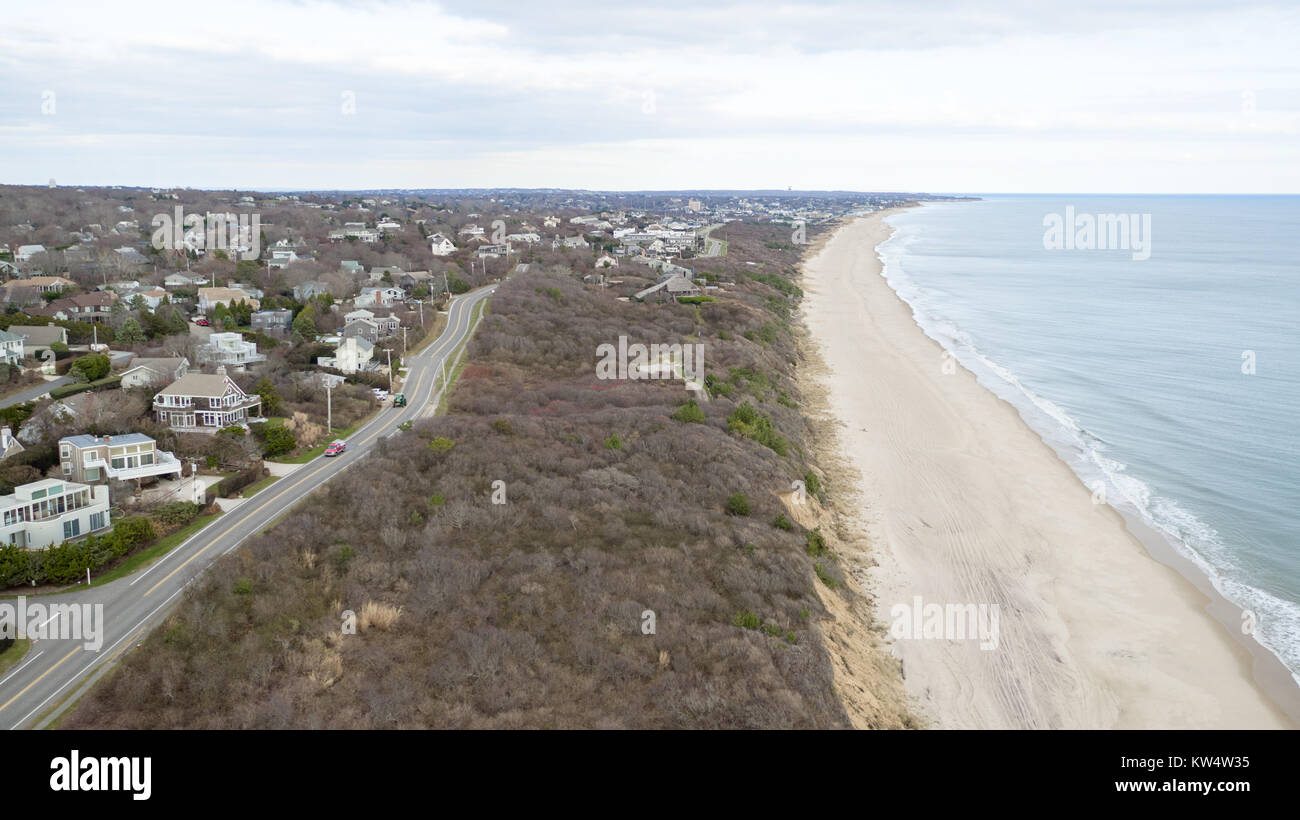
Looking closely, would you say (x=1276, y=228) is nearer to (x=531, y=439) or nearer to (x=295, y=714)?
(x=531, y=439)

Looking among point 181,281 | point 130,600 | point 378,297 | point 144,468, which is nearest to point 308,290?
point 378,297

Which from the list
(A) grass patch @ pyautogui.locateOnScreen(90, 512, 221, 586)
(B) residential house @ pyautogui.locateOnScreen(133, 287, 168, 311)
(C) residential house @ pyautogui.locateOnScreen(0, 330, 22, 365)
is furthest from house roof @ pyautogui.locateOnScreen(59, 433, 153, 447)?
(B) residential house @ pyautogui.locateOnScreen(133, 287, 168, 311)

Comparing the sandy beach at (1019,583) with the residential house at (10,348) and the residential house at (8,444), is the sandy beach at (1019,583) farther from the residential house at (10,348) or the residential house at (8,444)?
the residential house at (10,348)

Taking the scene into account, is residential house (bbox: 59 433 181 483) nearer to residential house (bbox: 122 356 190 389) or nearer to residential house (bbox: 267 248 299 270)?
residential house (bbox: 122 356 190 389)

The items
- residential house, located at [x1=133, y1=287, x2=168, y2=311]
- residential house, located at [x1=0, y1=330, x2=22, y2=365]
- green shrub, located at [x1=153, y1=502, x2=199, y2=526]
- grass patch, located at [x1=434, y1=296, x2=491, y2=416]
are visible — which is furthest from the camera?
residential house, located at [x1=133, y1=287, x2=168, y2=311]

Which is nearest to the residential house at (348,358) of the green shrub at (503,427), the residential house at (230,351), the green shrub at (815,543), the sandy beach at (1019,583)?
the residential house at (230,351)

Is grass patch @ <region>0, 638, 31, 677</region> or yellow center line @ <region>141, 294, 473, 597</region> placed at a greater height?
yellow center line @ <region>141, 294, 473, 597</region>

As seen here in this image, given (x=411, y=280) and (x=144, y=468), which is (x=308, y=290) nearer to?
(x=411, y=280)
